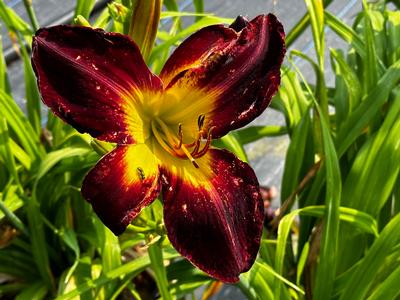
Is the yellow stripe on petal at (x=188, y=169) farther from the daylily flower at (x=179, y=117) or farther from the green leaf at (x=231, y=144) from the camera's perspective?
the green leaf at (x=231, y=144)

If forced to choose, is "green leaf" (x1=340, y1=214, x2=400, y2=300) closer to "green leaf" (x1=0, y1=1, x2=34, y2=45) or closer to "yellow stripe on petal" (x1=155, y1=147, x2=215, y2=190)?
"yellow stripe on petal" (x1=155, y1=147, x2=215, y2=190)

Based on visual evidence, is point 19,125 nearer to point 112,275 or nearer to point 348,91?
point 112,275

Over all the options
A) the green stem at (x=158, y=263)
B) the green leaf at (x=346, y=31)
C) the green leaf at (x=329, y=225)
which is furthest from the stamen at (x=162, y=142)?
the green leaf at (x=346, y=31)

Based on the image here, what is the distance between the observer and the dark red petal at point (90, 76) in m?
0.64

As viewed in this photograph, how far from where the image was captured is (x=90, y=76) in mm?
669

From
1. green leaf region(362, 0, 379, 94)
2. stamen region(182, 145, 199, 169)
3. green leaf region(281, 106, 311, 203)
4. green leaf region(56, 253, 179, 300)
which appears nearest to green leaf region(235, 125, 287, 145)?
green leaf region(281, 106, 311, 203)

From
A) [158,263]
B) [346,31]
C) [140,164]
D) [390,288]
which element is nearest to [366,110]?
[346,31]

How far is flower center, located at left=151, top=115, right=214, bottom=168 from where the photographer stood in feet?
2.42

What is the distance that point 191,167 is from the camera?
2.51ft

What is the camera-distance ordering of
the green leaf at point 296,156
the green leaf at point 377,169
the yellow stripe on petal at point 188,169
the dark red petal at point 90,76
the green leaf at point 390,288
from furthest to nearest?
the green leaf at point 296,156 < the green leaf at point 377,169 < the green leaf at point 390,288 < the yellow stripe on petal at point 188,169 < the dark red petal at point 90,76

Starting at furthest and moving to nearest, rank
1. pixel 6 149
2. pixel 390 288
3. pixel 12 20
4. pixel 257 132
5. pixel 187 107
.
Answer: pixel 257 132, pixel 12 20, pixel 6 149, pixel 390 288, pixel 187 107

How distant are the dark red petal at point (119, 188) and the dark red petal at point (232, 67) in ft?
0.33

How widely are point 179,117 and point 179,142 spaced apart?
40 millimetres

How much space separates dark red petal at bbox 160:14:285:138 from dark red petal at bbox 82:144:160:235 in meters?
0.10
